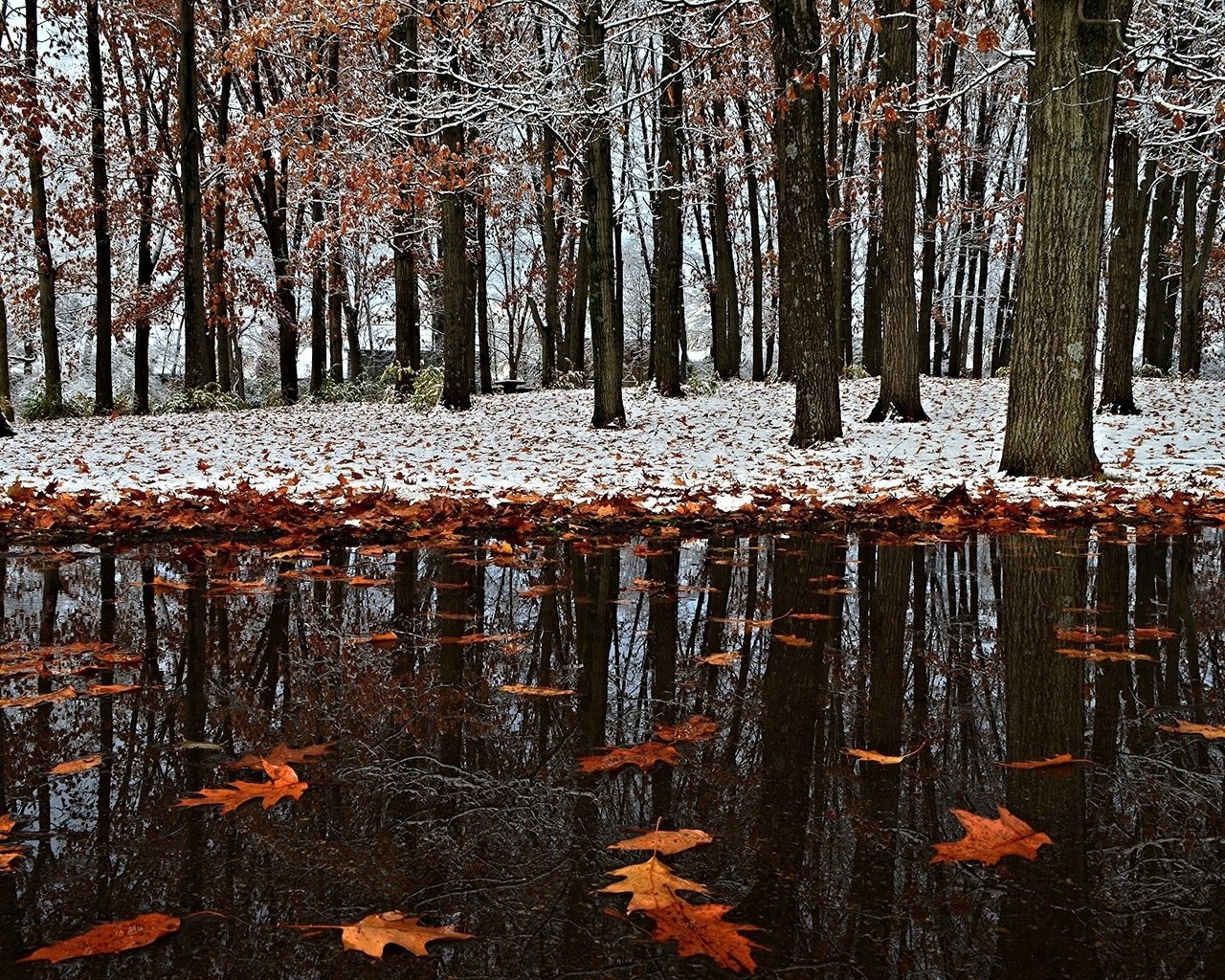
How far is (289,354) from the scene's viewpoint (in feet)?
74.0

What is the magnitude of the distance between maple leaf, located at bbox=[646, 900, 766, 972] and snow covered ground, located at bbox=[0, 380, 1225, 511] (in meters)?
5.28

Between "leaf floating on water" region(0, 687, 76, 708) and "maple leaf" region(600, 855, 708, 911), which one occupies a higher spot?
"leaf floating on water" region(0, 687, 76, 708)

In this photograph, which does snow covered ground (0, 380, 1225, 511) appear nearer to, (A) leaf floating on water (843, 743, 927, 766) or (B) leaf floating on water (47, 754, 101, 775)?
(A) leaf floating on water (843, 743, 927, 766)

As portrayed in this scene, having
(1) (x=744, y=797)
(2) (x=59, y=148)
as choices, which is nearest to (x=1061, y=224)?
(1) (x=744, y=797)

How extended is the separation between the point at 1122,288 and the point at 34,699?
16085 mm

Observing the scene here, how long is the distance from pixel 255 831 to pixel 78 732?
2.74 feet

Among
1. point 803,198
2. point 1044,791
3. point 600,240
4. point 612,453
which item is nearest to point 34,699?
point 1044,791

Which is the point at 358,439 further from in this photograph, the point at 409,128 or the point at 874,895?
the point at 874,895

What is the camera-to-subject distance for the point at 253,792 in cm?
183

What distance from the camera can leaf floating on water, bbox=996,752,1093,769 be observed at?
1.95m

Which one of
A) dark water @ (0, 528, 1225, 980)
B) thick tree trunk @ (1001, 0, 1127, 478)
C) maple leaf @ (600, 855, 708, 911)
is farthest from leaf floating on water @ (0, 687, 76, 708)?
thick tree trunk @ (1001, 0, 1127, 478)

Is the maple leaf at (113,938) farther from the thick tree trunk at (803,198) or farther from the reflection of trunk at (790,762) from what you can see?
the thick tree trunk at (803,198)

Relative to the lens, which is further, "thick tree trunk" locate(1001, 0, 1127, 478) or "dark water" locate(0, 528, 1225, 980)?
"thick tree trunk" locate(1001, 0, 1127, 478)

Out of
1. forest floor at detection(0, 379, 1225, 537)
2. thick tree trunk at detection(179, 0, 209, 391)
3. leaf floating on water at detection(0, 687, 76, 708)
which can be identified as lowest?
leaf floating on water at detection(0, 687, 76, 708)
